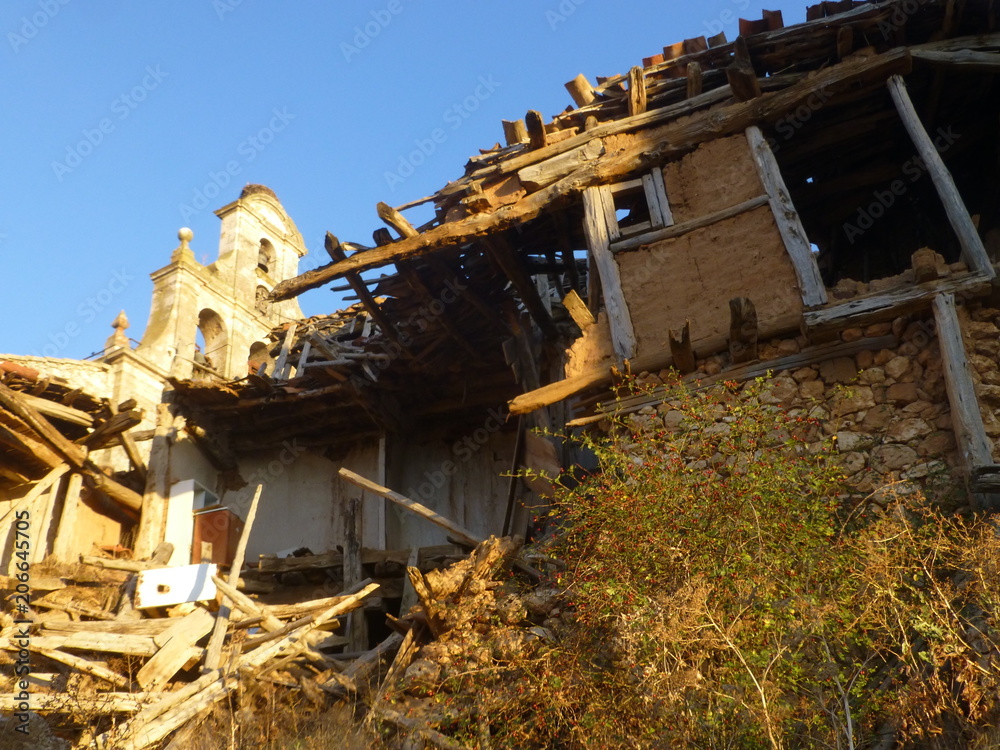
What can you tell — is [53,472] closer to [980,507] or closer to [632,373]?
[632,373]

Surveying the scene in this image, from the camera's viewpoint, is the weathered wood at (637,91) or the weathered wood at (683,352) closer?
the weathered wood at (683,352)

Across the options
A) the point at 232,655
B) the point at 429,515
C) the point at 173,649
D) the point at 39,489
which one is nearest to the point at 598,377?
the point at 429,515

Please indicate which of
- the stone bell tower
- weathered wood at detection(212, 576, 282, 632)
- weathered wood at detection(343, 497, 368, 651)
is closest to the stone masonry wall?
weathered wood at detection(212, 576, 282, 632)

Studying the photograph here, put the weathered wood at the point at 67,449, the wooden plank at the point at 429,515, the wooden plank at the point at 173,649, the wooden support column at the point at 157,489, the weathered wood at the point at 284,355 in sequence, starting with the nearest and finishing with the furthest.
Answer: the wooden plank at the point at 173,649
the wooden plank at the point at 429,515
the weathered wood at the point at 67,449
the wooden support column at the point at 157,489
the weathered wood at the point at 284,355

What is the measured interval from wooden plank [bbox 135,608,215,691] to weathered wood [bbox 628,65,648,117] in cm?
665

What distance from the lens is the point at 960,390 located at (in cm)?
631

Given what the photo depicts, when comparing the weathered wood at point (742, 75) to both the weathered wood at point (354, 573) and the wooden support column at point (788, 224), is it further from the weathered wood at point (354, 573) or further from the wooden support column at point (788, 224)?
the weathered wood at point (354, 573)

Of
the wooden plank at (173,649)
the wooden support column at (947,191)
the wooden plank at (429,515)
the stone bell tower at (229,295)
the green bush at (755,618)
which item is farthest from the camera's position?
the stone bell tower at (229,295)

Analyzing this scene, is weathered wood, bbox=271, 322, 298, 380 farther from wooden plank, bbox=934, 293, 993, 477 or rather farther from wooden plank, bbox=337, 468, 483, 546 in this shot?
wooden plank, bbox=934, 293, 993, 477

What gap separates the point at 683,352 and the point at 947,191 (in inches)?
107

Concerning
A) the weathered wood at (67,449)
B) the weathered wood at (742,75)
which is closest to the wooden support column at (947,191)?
the weathered wood at (742,75)

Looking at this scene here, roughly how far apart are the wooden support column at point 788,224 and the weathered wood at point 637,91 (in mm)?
1277

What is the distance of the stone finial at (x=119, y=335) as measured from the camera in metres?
14.0

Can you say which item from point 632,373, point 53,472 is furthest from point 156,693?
point 53,472
